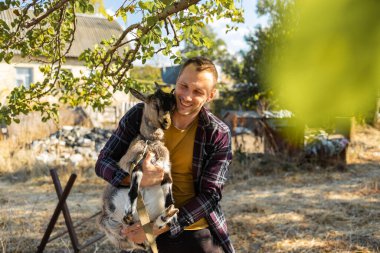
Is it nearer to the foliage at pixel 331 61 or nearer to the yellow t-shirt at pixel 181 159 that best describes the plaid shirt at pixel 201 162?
the yellow t-shirt at pixel 181 159

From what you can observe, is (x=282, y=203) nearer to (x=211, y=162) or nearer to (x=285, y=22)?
(x=211, y=162)

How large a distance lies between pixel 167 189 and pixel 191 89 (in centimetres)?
62

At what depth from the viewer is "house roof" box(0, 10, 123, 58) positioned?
13.0ft

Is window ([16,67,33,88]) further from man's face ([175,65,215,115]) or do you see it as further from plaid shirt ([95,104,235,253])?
man's face ([175,65,215,115])

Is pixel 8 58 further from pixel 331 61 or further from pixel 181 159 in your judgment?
pixel 331 61

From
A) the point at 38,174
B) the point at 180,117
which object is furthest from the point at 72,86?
the point at 38,174

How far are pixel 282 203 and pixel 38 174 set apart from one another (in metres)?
5.39

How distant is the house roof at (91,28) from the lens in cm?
395

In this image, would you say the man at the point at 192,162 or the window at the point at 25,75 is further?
the window at the point at 25,75

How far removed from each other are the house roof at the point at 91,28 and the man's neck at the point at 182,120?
2.51ft

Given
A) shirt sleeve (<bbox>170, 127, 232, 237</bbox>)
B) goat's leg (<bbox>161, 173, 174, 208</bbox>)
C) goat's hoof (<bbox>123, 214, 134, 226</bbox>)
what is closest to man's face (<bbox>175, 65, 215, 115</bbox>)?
shirt sleeve (<bbox>170, 127, 232, 237</bbox>)

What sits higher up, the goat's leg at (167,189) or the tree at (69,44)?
the tree at (69,44)

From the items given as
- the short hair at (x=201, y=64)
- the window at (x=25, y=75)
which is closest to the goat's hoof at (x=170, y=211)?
the short hair at (x=201, y=64)

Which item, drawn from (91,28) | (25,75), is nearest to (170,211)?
(91,28)
